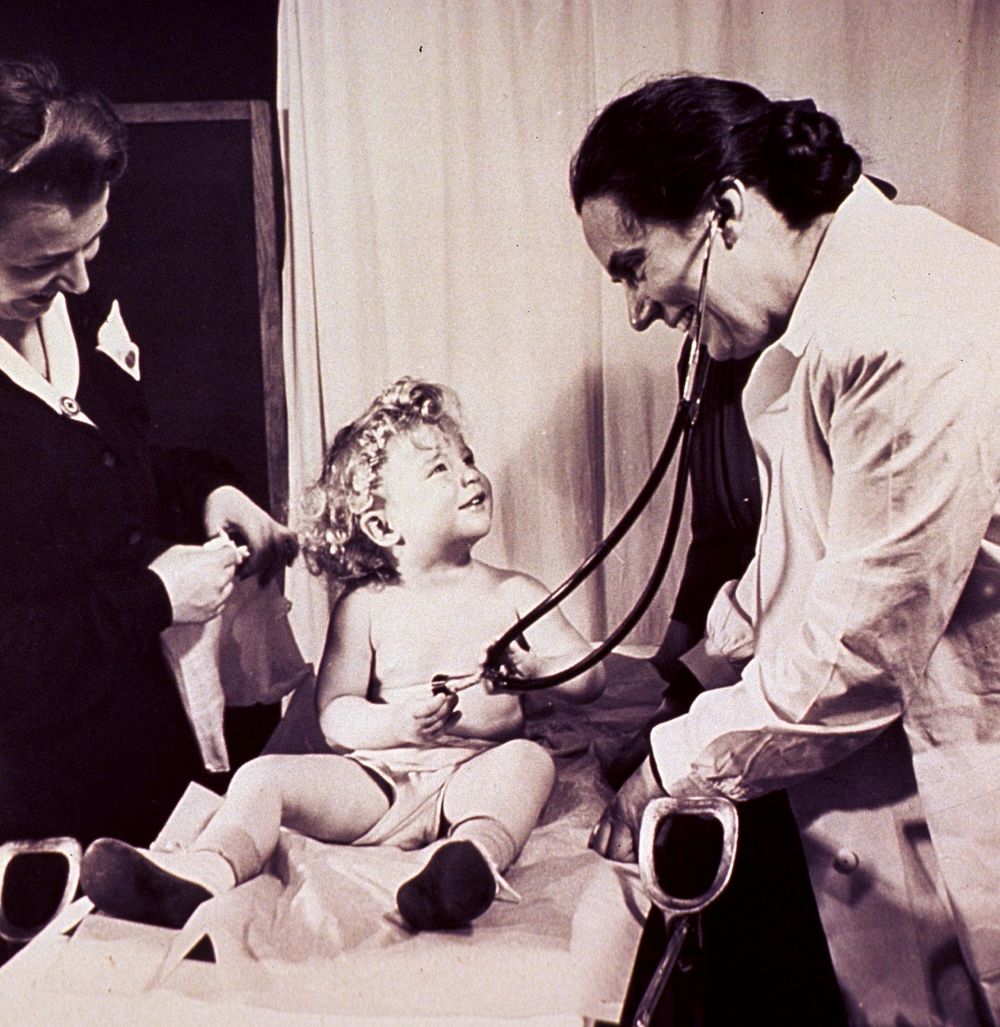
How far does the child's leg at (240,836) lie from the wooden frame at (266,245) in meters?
0.34

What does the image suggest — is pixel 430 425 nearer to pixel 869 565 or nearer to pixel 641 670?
pixel 641 670

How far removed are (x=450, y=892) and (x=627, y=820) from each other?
0.22m

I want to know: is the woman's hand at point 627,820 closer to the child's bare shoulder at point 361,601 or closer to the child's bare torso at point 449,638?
the child's bare torso at point 449,638

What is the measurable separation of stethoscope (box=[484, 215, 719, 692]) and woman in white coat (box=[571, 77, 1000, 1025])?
53 millimetres

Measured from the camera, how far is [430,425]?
1409mm

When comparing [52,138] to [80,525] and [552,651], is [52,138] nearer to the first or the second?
[80,525]

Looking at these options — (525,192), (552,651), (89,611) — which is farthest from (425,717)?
(525,192)

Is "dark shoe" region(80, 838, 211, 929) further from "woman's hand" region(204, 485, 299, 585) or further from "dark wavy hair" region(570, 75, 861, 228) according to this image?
"dark wavy hair" region(570, 75, 861, 228)

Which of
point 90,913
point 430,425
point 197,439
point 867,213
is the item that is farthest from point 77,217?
point 867,213

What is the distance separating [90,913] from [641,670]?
2.29 ft

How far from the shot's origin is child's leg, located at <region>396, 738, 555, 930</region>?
4.07 feet

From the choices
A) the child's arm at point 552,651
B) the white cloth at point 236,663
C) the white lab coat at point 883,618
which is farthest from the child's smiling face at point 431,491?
the white lab coat at point 883,618

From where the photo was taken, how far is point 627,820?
1.32 meters

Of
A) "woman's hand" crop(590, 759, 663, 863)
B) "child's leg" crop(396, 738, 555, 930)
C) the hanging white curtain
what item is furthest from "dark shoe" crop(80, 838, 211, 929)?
"woman's hand" crop(590, 759, 663, 863)
